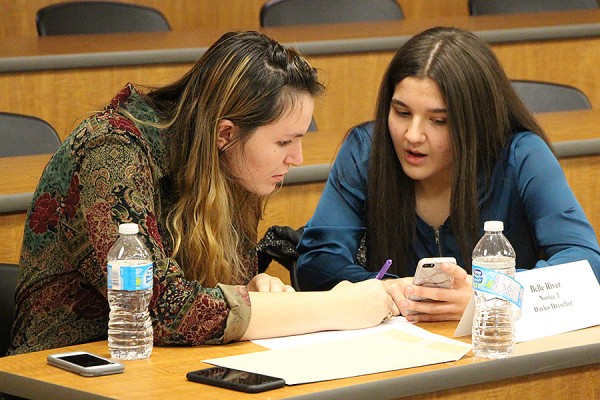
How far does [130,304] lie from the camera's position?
6.00 feet

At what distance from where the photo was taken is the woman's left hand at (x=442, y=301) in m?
2.07

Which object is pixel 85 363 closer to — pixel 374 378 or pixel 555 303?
pixel 374 378

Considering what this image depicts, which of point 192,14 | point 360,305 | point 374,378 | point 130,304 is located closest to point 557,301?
point 360,305

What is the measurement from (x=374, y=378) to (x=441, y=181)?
97 cm

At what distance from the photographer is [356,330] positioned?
2.01 m

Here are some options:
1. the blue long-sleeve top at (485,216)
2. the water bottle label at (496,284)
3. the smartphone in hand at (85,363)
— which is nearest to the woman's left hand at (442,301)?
the water bottle label at (496,284)

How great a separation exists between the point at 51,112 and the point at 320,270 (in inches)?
57.1

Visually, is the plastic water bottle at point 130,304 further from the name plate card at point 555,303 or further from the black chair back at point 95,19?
the black chair back at point 95,19

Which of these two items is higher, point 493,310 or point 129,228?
point 129,228

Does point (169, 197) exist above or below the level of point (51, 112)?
below

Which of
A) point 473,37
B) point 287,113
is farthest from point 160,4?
point 287,113

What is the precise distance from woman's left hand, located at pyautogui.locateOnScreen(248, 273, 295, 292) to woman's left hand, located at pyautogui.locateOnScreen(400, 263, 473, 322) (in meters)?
0.24

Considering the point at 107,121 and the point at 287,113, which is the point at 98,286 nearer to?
the point at 107,121

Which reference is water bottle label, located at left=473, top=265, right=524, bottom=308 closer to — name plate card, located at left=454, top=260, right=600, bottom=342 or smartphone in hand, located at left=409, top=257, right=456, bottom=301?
name plate card, located at left=454, top=260, right=600, bottom=342
